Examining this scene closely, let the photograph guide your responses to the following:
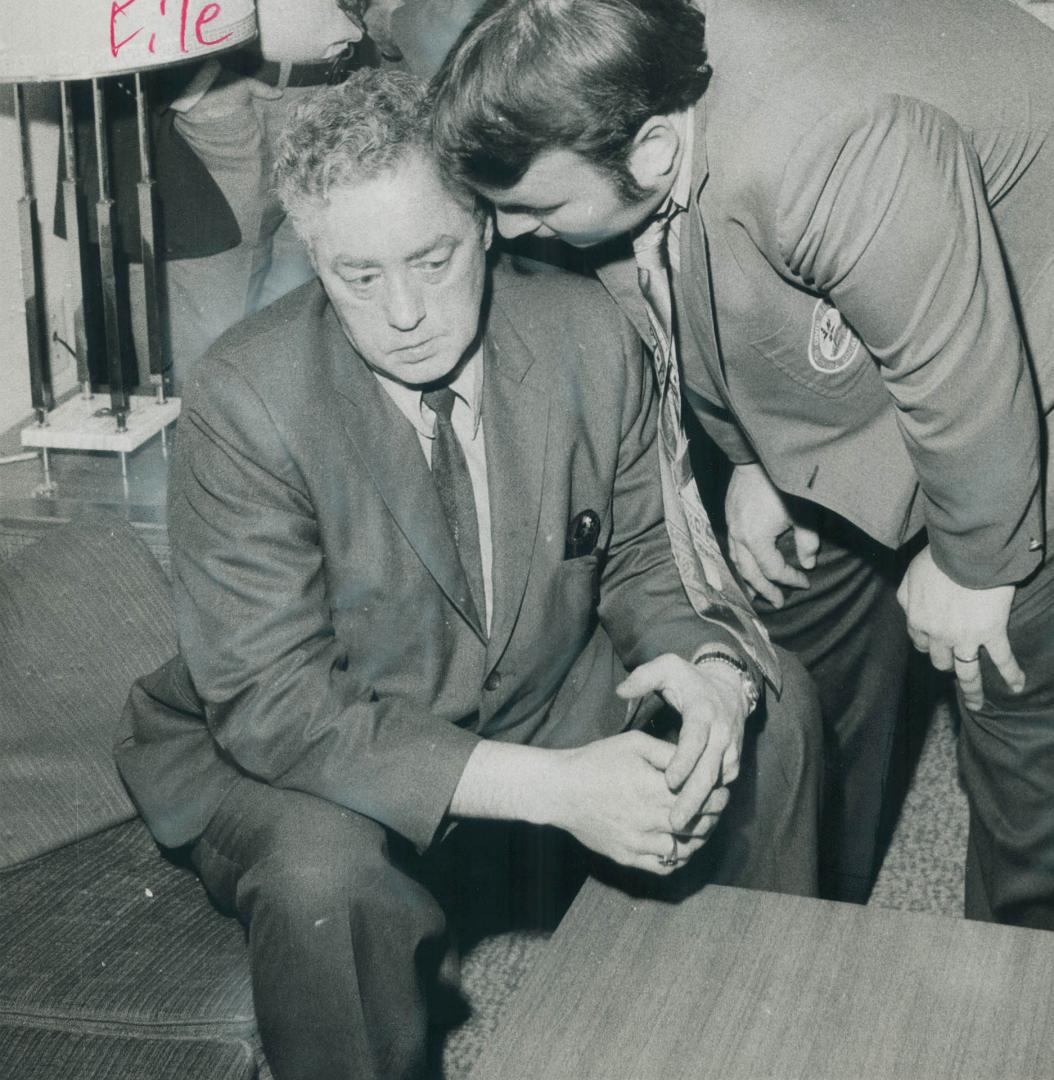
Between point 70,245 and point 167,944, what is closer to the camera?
point 167,944

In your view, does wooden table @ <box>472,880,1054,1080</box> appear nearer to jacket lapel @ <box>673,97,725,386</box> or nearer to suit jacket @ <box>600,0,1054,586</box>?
suit jacket @ <box>600,0,1054,586</box>

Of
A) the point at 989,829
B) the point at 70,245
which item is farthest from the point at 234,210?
→ the point at 989,829

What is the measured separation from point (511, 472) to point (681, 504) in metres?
0.23

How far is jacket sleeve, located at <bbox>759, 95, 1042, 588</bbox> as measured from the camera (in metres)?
1.38

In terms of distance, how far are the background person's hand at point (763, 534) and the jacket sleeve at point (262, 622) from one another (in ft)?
2.03

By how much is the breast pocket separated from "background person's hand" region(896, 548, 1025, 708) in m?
0.24

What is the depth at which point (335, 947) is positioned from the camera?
1481mm

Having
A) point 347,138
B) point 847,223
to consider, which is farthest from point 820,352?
point 347,138

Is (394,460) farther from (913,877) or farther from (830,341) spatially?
(913,877)

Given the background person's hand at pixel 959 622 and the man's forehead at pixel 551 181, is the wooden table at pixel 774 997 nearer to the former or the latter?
the background person's hand at pixel 959 622

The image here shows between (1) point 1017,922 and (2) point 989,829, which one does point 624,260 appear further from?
(1) point 1017,922

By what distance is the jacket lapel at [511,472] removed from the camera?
1.72m

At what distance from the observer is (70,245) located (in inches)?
95.1

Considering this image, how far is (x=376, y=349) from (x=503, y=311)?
207 mm
